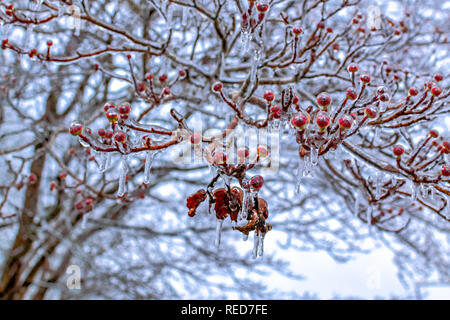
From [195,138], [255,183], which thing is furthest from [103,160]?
[255,183]

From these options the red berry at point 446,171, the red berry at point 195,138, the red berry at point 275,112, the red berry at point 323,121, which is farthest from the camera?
the red berry at point 275,112

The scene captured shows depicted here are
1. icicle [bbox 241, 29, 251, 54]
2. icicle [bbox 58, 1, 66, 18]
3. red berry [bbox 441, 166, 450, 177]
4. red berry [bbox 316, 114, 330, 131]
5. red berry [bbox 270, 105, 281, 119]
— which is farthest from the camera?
icicle [bbox 58, 1, 66, 18]

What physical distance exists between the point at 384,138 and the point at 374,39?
118 cm

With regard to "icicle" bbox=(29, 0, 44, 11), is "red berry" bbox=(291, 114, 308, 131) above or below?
below

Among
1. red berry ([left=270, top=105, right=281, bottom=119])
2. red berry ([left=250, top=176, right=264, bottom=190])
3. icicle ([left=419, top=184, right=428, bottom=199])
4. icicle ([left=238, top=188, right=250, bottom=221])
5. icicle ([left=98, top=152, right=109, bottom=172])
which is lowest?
icicle ([left=238, top=188, right=250, bottom=221])

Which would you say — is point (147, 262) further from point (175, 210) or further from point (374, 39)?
point (374, 39)

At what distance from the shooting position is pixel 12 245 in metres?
5.68

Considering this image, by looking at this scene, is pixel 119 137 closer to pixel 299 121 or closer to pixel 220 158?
pixel 220 158

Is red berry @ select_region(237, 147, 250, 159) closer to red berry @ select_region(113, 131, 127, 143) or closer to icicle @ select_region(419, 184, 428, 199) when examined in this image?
red berry @ select_region(113, 131, 127, 143)

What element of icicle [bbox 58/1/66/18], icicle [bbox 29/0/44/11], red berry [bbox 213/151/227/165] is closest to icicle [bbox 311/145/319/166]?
red berry [bbox 213/151/227/165]

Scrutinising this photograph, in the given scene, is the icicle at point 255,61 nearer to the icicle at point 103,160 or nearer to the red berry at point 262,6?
the red berry at point 262,6

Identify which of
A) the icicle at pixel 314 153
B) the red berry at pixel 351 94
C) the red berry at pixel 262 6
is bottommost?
the icicle at pixel 314 153

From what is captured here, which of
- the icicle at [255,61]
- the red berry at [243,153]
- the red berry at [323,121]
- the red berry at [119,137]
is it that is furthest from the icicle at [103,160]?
the icicle at [255,61]

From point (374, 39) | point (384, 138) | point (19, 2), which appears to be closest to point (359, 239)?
point (384, 138)
